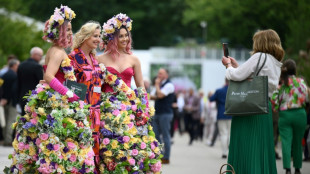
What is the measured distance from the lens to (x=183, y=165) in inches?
565

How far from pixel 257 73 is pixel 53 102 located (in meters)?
2.39

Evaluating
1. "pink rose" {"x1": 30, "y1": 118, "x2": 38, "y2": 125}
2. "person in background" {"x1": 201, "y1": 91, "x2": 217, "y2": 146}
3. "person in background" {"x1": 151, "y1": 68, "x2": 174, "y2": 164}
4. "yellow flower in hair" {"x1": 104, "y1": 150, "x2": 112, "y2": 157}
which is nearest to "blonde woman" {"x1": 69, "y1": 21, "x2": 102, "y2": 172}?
"yellow flower in hair" {"x1": 104, "y1": 150, "x2": 112, "y2": 157}

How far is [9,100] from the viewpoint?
17.7m

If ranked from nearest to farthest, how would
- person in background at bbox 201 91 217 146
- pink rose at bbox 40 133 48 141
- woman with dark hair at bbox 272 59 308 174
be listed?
1. pink rose at bbox 40 133 48 141
2. woman with dark hair at bbox 272 59 308 174
3. person in background at bbox 201 91 217 146

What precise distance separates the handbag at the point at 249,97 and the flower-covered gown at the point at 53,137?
67.1 inches

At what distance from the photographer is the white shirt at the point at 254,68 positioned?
8.12 m

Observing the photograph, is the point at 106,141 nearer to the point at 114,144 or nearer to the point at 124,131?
the point at 114,144

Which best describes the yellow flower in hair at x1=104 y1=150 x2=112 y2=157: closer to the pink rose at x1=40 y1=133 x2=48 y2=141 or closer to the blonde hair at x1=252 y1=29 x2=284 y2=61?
the pink rose at x1=40 y1=133 x2=48 y2=141

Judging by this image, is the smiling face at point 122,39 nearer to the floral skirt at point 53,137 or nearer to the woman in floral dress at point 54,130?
the woman in floral dress at point 54,130

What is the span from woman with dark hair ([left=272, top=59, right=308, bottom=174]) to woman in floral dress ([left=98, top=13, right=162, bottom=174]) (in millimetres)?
3598

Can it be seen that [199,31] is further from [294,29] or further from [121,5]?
[294,29]

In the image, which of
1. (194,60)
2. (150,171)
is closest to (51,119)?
(150,171)

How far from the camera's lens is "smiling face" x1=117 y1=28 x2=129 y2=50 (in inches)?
368

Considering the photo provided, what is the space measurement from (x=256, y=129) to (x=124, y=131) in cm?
165
